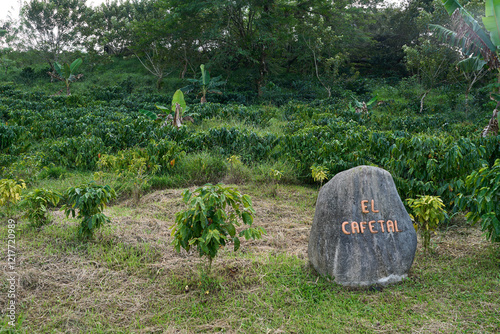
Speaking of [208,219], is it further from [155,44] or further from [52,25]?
[52,25]

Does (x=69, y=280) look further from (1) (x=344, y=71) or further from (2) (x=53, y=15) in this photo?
(2) (x=53, y=15)

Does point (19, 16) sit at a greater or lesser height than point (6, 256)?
greater

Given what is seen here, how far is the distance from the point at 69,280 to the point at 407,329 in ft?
11.2

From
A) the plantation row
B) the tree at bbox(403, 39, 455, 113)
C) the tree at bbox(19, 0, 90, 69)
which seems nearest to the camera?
the plantation row

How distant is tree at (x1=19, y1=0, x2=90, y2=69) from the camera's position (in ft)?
86.6

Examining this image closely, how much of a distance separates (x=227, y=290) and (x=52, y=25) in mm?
30521

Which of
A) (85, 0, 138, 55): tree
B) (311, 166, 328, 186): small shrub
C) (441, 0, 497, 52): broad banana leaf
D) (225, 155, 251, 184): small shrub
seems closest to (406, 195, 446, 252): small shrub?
(311, 166, 328, 186): small shrub

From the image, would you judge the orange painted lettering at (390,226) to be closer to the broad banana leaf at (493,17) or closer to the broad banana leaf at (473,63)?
the broad banana leaf at (493,17)

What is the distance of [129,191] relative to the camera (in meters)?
6.87

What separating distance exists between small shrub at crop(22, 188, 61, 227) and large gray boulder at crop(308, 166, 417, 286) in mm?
3507

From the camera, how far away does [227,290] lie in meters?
3.64

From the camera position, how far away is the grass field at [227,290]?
10.2ft

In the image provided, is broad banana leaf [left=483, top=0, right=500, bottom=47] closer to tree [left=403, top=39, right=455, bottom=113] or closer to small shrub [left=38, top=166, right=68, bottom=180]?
tree [left=403, top=39, right=455, bottom=113]

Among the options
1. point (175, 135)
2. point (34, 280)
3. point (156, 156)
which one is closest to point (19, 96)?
point (175, 135)
